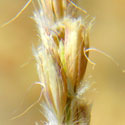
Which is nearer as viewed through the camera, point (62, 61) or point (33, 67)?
point (62, 61)

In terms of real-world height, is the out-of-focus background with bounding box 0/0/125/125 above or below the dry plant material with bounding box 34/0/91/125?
above

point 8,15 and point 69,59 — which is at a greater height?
point 8,15

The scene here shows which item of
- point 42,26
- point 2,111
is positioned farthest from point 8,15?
point 42,26

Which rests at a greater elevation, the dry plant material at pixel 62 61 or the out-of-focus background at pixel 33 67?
the out-of-focus background at pixel 33 67

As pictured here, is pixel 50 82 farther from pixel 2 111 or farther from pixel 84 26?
pixel 2 111

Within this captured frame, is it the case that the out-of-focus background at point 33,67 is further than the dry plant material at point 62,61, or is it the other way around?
the out-of-focus background at point 33,67
